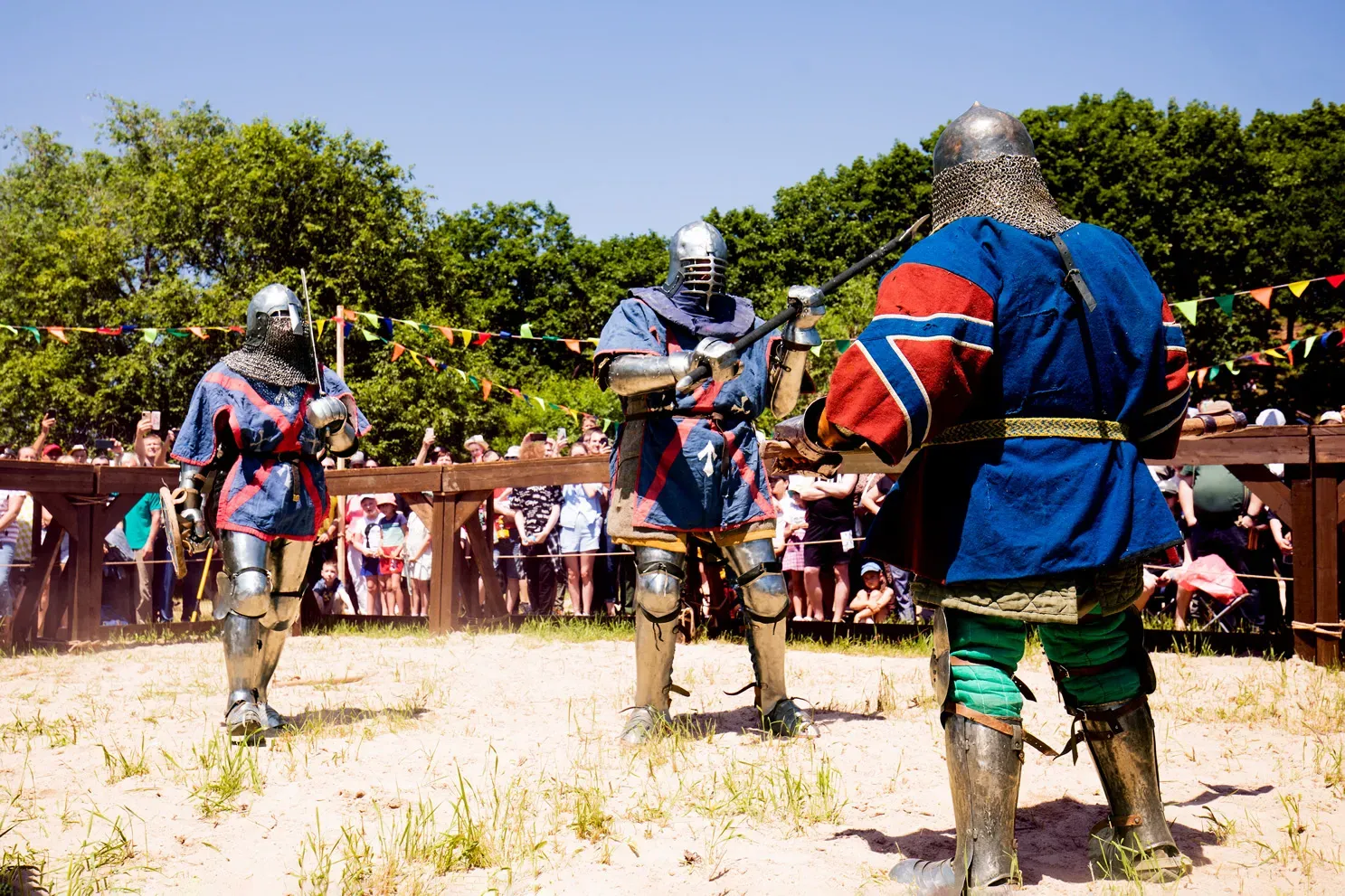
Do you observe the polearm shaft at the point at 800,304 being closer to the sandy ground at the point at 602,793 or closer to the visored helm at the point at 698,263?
the visored helm at the point at 698,263

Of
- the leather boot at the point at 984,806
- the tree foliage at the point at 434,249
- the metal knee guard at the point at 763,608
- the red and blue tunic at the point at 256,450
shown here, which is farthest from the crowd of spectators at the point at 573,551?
the tree foliage at the point at 434,249

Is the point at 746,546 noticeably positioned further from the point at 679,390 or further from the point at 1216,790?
the point at 1216,790

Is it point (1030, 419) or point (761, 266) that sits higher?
point (761, 266)

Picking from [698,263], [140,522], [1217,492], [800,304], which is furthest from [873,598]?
[140,522]

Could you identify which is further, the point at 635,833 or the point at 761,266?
the point at 761,266

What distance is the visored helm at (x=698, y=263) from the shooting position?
469 centimetres

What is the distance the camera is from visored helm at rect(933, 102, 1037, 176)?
2965mm

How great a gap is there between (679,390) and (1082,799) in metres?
1.84

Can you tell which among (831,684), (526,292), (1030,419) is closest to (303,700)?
(831,684)

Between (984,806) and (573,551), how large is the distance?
6.86 meters

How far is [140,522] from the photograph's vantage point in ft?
32.1

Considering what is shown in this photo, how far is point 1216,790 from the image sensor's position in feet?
11.8

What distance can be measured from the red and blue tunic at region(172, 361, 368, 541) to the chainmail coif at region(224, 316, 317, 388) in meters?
0.03

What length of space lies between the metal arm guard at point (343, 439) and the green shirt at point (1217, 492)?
500 centimetres
